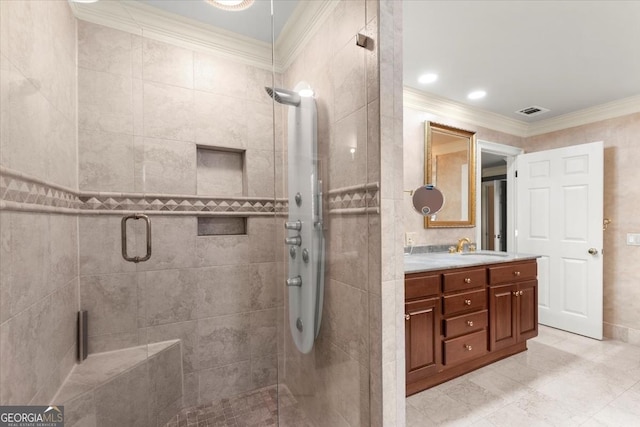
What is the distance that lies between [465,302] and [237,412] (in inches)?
66.7

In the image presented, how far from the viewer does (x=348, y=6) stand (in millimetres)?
1237

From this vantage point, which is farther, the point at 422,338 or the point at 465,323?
the point at 465,323

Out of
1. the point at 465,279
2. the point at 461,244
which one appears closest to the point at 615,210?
the point at 461,244

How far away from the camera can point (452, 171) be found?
2848 mm

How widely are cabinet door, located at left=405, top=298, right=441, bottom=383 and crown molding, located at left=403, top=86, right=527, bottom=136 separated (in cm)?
184

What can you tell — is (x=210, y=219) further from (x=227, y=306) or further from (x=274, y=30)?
(x=274, y=30)

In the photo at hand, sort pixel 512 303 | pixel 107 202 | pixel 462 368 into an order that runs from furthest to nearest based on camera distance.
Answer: pixel 512 303 < pixel 462 368 < pixel 107 202

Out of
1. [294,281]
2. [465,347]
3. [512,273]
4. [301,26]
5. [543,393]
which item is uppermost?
[301,26]

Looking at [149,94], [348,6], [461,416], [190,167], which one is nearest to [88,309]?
[190,167]

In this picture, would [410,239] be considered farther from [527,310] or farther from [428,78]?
[428,78]

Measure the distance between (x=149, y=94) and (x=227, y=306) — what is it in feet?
4.74

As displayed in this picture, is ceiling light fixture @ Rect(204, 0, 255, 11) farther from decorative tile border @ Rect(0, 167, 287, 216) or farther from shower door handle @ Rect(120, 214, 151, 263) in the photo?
shower door handle @ Rect(120, 214, 151, 263)

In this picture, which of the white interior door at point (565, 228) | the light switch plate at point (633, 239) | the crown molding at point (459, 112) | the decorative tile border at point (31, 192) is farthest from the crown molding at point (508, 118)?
the decorative tile border at point (31, 192)

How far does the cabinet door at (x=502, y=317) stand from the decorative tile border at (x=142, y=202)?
164cm
